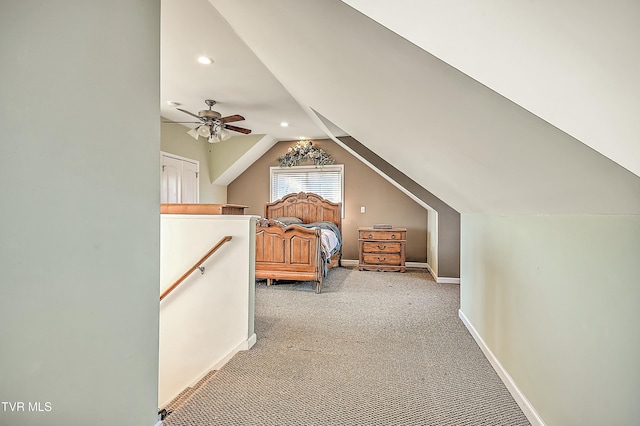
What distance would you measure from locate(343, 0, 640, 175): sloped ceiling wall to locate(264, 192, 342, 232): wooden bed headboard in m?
5.17

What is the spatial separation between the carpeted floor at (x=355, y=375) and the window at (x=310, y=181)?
130 inches

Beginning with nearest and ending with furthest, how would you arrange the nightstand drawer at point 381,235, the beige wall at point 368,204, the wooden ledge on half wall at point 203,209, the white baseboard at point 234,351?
1. the white baseboard at point 234,351
2. the wooden ledge on half wall at point 203,209
3. the nightstand drawer at point 381,235
4. the beige wall at point 368,204

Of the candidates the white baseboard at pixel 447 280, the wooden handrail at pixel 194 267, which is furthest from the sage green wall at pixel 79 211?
the white baseboard at pixel 447 280

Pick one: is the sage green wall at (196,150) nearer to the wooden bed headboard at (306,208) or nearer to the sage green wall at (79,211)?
the wooden bed headboard at (306,208)

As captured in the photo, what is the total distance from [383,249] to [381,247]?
1.9 inches

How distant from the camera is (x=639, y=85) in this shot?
1.60 feet

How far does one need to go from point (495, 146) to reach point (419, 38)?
1.97 feet

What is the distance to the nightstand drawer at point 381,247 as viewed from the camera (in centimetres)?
508

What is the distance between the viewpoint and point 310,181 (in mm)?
6305

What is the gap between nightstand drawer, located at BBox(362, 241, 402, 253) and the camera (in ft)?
16.7

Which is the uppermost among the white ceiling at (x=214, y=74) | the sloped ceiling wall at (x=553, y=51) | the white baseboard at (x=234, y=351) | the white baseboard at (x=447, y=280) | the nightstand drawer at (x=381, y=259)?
the white ceiling at (x=214, y=74)

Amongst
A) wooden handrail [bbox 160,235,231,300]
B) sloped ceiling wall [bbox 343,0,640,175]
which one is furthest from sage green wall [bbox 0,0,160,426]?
wooden handrail [bbox 160,235,231,300]

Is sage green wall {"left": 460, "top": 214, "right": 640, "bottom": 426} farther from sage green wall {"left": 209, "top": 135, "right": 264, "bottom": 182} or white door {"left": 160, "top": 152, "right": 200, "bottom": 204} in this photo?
sage green wall {"left": 209, "top": 135, "right": 264, "bottom": 182}

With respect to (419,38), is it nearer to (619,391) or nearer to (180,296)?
(619,391)
